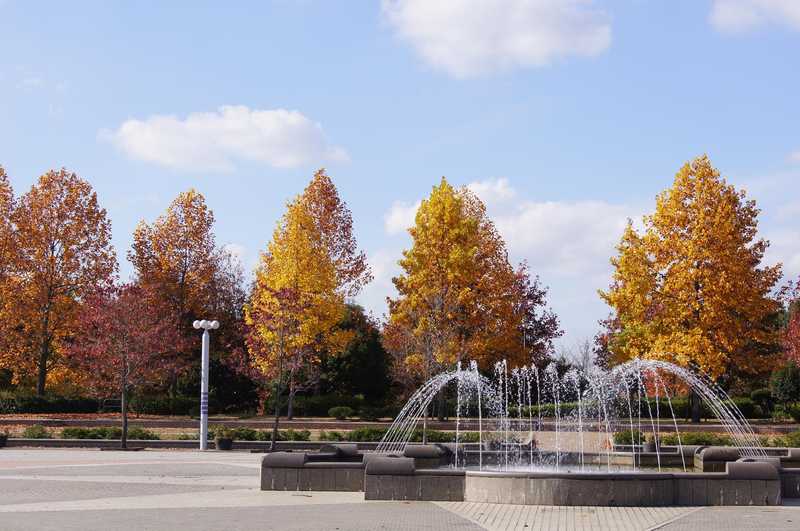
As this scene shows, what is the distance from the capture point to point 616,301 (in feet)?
127

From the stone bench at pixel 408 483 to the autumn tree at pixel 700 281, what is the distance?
22.5 metres

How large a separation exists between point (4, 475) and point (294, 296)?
17.3 meters

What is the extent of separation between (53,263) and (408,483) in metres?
32.5

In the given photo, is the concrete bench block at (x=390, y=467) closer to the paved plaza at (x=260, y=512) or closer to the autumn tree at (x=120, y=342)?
the paved plaza at (x=260, y=512)

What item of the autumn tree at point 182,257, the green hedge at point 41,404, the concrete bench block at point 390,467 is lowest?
the concrete bench block at point 390,467

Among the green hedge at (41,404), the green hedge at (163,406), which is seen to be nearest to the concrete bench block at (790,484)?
the green hedge at (163,406)

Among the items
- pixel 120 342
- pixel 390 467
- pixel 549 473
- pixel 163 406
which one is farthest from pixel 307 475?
pixel 163 406

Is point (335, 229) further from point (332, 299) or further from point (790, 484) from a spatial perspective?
point (790, 484)

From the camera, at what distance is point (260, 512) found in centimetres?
1385

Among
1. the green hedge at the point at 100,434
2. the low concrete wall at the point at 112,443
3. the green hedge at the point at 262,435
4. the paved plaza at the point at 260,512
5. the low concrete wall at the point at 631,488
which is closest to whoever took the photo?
the paved plaza at the point at 260,512

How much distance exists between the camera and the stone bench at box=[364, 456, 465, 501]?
15.6 metres

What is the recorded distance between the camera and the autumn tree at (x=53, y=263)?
4297 centimetres

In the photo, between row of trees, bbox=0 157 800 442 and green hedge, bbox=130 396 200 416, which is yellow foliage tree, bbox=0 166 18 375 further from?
green hedge, bbox=130 396 200 416

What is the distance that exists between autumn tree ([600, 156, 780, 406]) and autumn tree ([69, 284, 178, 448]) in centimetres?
1891
